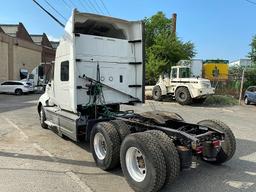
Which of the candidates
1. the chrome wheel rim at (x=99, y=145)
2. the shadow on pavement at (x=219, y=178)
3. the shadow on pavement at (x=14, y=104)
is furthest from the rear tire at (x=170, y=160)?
the shadow on pavement at (x=14, y=104)

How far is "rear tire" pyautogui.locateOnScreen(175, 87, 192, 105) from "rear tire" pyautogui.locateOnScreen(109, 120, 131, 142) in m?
16.7

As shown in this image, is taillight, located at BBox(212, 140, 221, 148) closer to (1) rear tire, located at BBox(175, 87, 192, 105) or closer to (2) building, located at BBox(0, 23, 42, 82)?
(1) rear tire, located at BBox(175, 87, 192, 105)

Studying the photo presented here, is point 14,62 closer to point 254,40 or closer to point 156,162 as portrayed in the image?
point 254,40

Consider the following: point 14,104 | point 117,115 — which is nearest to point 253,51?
point 14,104

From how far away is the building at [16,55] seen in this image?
41031mm

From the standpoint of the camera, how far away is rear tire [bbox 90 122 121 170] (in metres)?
6.49

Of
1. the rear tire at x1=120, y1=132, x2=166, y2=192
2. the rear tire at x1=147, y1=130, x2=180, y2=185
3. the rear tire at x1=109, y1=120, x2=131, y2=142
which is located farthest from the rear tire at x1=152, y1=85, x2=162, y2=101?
the rear tire at x1=147, y1=130, x2=180, y2=185

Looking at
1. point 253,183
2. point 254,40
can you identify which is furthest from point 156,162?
point 254,40

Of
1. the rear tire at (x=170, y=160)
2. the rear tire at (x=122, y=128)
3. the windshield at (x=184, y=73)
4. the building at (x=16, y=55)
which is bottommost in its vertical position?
the rear tire at (x=170, y=160)

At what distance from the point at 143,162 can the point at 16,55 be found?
41.5 meters

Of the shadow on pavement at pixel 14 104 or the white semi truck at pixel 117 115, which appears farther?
the shadow on pavement at pixel 14 104

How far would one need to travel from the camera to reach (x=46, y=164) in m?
7.18

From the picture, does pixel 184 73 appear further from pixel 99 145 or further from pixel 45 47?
pixel 45 47

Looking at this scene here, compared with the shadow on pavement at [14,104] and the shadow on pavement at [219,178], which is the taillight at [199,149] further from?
the shadow on pavement at [14,104]
